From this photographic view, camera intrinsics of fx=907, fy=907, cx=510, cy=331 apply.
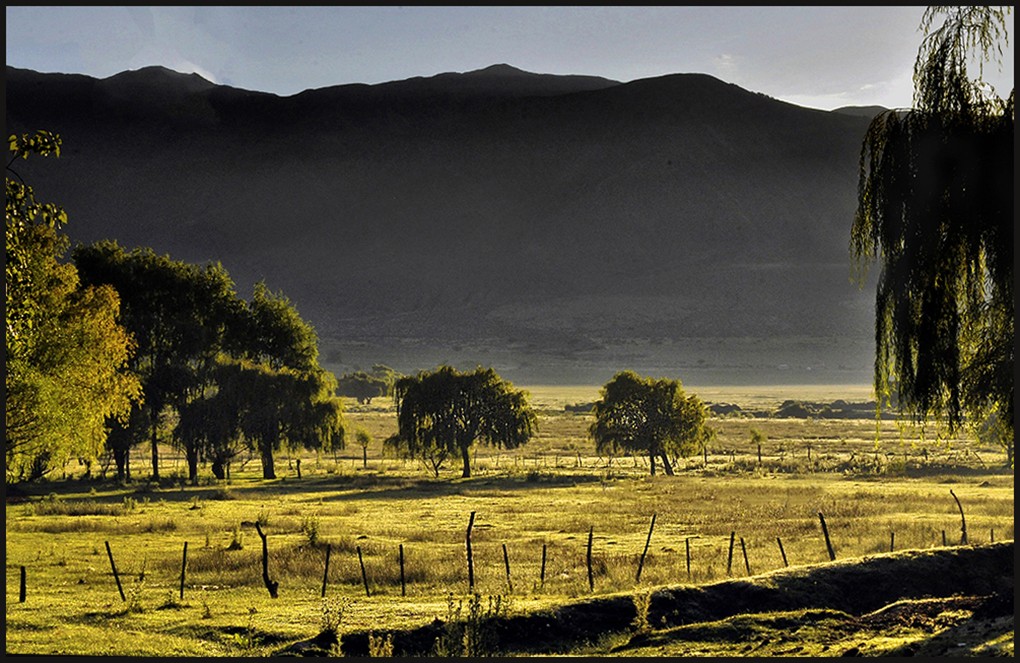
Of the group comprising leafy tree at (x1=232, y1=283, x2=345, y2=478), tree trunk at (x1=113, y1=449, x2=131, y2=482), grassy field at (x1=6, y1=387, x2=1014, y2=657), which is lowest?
grassy field at (x1=6, y1=387, x2=1014, y2=657)

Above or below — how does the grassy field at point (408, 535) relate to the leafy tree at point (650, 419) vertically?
below

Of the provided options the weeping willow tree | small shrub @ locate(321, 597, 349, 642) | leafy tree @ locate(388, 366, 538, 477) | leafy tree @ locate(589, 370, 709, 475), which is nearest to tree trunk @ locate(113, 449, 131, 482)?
leafy tree @ locate(388, 366, 538, 477)

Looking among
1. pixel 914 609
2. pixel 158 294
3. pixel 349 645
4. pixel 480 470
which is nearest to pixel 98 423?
pixel 349 645

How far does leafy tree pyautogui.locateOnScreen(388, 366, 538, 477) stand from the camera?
74.2m

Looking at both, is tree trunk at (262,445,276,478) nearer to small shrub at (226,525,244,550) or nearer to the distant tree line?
the distant tree line

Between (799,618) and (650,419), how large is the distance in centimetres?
5799

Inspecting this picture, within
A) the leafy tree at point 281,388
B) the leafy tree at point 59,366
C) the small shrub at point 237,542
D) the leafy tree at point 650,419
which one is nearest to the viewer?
the leafy tree at point 59,366

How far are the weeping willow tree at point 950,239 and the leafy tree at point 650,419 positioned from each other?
56892 millimetres

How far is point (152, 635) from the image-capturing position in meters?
20.5

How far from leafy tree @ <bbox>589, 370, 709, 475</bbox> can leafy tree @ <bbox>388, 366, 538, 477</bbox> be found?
6.60 meters

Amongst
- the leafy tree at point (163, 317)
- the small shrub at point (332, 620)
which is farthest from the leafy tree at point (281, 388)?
A: the small shrub at point (332, 620)

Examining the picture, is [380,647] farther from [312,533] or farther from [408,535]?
[408,535]

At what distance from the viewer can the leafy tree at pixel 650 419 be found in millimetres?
76125

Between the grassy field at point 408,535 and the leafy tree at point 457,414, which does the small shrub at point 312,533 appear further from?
the leafy tree at point 457,414
